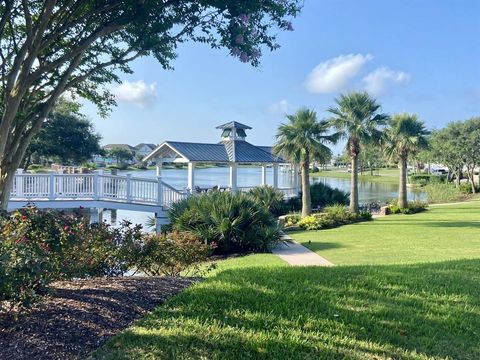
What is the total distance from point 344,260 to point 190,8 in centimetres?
731

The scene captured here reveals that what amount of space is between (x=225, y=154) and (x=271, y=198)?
3891 mm

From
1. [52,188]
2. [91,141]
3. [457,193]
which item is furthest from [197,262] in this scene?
[457,193]

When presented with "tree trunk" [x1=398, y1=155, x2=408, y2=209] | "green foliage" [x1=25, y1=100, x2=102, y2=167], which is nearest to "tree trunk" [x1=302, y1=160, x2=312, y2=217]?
"tree trunk" [x1=398, y1=155, x2=408, y2=209]

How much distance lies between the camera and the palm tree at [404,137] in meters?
26.4

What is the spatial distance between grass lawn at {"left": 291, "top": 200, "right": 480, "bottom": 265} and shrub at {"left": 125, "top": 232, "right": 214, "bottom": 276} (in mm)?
4061

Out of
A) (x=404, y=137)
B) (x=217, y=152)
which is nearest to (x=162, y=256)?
(x=217, y=152)

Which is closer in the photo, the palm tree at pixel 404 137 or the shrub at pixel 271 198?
the shrub at pixel 271 198

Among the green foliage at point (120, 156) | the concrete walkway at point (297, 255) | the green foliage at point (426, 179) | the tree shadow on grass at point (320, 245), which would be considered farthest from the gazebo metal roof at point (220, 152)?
Answer: the green foliage at point (120, 156)

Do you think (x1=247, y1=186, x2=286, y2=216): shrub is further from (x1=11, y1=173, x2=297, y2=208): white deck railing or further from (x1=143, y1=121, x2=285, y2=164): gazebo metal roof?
(x1=11, y1=173, x2=297, y2=208): white deck railing

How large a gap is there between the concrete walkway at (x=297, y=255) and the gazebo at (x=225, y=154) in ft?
30.5

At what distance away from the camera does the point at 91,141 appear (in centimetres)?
4159

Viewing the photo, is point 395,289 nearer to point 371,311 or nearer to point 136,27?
point 371,311

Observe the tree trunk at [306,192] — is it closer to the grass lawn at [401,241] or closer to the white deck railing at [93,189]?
the grass lawn at [401,241]

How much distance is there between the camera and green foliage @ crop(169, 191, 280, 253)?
44.5 ft
